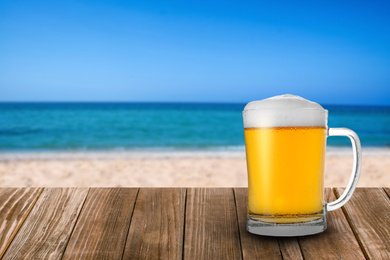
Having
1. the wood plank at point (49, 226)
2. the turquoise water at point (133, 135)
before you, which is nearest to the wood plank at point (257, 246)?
the wood plank at point (49, 226)

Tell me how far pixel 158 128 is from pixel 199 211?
53.4 feet

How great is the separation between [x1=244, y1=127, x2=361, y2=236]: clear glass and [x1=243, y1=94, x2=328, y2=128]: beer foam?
11 mm

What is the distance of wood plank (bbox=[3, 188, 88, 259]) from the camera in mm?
801

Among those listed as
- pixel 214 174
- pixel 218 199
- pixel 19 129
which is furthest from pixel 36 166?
pixel 19 129

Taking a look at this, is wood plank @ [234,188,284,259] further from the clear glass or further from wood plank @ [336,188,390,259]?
wood plank @ [336,188,390,259]

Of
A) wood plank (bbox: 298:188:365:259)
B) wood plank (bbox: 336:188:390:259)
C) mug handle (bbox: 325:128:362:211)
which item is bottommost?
wood plank (bbox: 336:188:390:259)

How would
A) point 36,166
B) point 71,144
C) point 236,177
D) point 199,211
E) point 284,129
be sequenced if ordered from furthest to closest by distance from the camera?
point 71,144 < point 36,166 < point 236,177 < point 199,211 < point 284,129

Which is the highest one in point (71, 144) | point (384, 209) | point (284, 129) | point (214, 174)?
point (284, 129)

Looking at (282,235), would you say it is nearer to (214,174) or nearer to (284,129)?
(284,129)

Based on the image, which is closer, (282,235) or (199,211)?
(282,235)

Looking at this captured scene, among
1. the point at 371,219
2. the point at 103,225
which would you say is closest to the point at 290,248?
the point at 371,219

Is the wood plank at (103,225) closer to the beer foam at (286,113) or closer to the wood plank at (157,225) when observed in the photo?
the wood plank at (157,225)

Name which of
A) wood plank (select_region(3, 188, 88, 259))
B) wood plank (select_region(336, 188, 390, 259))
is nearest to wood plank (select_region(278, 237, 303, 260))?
wood plank (select_region(336, 188, 390, 259))

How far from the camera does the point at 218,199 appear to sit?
108 cm
